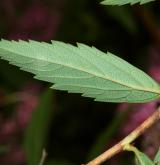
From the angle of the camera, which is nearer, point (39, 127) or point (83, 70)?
point (83, 70)

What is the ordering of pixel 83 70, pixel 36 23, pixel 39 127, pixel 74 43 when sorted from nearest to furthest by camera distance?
pixel 83 70 < pixel 39 127 < pixel 74 43 < pixel 36 23

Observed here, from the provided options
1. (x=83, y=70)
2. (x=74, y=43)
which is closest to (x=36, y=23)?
(x=74, y=43)

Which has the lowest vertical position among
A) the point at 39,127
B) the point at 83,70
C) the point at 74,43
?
the point at 39,127

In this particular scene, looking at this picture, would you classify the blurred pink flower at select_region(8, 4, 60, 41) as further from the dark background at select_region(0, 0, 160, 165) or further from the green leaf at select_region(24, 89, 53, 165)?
the green leaf at select_region(24, 89, 53, 165)

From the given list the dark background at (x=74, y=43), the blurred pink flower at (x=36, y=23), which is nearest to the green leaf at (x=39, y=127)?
the dark background at (x=74, y=43)

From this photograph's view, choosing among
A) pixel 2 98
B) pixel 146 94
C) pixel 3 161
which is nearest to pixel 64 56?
pixel 146 94

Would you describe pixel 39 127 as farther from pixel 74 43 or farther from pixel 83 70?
pixel 83 70

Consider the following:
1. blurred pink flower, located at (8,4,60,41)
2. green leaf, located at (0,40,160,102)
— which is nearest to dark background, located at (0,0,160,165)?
blurred pink flower, located at (8,4,60,41)

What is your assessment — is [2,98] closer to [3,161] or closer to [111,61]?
[3,161]

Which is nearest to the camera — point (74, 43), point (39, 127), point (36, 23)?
point (39, 127)
